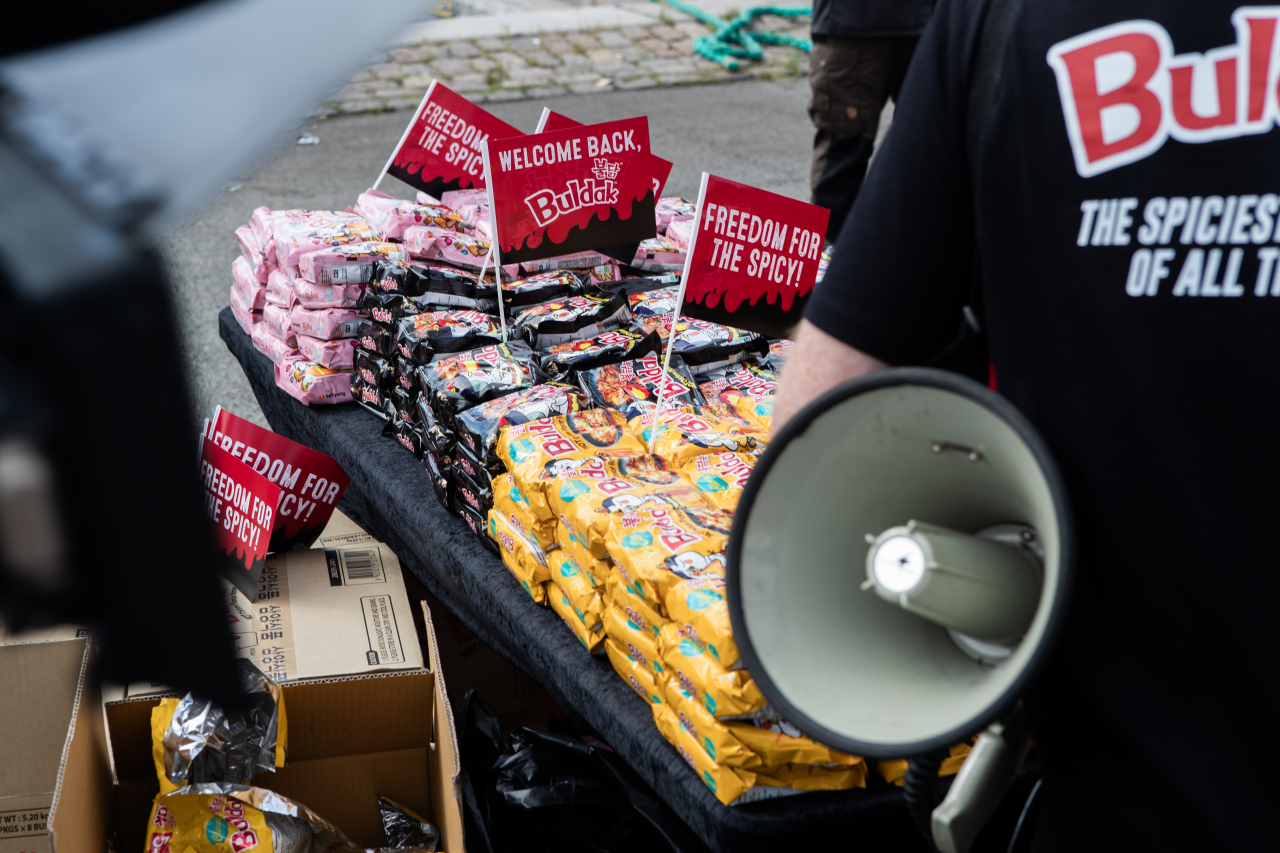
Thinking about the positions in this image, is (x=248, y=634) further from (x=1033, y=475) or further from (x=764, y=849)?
(x=1033, y=475)

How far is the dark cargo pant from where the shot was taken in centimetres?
446

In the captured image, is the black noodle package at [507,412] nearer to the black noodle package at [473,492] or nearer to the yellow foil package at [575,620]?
the black noodle package at [473,492]

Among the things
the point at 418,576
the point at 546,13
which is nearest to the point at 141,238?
the point at 418,576

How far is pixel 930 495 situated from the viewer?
0.99 meters

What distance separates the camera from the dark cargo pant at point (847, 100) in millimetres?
4457

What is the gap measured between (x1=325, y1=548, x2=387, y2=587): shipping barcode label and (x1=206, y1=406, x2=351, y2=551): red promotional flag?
82 millimetres

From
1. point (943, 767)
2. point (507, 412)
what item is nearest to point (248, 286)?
point (507, 412)

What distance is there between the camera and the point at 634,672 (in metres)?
1.73

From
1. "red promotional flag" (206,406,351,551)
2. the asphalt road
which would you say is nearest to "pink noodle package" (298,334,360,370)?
"red promotional flag" (206,406,351,551)

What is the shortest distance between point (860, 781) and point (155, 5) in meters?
1.44

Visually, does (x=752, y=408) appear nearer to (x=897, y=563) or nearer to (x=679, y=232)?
(x=679, y=232)

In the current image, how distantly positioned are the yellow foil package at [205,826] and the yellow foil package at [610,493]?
0.73 m

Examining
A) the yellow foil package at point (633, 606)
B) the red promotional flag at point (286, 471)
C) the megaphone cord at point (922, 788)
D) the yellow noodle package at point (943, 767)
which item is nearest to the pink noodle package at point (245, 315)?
the red promotional flag at point (286, 471)

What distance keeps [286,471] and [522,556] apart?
595 millimetres
